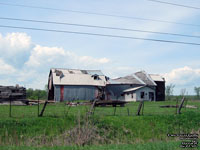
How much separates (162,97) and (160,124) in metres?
45.5

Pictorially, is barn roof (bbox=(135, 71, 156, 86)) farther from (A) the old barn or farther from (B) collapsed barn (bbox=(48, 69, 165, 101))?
(A) the old barn

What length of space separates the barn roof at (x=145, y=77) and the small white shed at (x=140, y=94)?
3.41 m

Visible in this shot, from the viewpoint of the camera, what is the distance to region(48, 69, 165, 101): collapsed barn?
2060 inches

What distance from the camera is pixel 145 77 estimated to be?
63.8 meters

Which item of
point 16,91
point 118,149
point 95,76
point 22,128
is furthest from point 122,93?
point 118,149

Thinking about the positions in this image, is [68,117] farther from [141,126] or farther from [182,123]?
[182,123]

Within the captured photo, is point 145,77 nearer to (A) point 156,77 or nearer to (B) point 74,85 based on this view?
(A) point 156,77

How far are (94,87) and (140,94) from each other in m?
10.6

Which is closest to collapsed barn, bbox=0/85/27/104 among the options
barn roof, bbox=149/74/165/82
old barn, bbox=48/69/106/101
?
old barn, bbox=48/69/106/101

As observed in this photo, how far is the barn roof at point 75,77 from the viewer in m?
52.8

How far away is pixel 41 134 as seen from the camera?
53.0 feet

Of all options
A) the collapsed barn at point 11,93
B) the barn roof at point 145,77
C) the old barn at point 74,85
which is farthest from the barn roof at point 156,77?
the collapsed barn at point 11,93

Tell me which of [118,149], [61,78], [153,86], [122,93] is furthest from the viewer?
[153,86]

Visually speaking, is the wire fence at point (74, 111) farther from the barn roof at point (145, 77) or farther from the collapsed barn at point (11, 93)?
the barn roof at point (145, 77)
